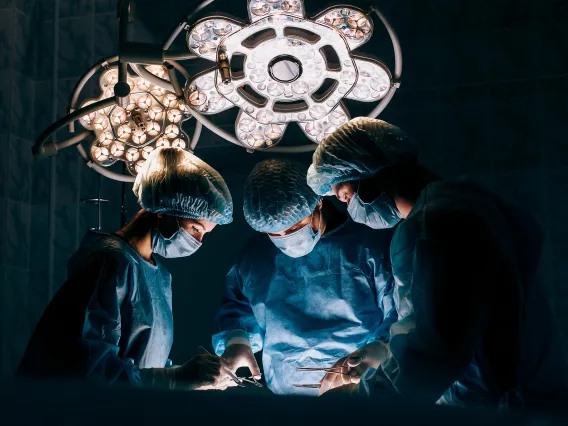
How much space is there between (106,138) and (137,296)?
2.51 feet

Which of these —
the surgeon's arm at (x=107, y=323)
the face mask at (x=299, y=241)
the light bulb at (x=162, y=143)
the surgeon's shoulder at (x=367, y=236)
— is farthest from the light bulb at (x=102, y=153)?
the surgeon's shoulder at (x=367, y=236)

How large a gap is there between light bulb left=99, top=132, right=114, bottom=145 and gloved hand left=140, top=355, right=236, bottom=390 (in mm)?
1050

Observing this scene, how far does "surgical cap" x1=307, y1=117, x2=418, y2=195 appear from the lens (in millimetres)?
2527

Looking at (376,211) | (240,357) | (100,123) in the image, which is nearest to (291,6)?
(376,211)

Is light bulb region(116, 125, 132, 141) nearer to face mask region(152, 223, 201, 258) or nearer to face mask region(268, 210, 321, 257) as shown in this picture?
face mask region(152, 223, 201, 258)

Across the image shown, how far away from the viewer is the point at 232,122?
167 inches

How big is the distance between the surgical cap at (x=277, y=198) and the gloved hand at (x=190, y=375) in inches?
24.9

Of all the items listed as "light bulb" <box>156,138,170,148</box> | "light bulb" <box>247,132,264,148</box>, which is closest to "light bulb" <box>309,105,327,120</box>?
"light bulb" <box>247,132,264,148</box>

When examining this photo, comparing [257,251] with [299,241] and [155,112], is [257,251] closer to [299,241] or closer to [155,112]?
[299,241]

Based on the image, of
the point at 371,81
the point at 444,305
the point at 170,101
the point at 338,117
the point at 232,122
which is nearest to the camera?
the point at 444,305

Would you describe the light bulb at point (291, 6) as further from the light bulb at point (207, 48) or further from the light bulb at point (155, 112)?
Result: the light bulb at point (155, 112)

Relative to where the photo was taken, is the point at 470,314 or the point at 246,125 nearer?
the point at 470,314

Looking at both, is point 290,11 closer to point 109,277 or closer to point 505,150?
point 109,277

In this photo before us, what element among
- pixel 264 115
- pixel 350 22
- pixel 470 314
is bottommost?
pixel 470 314
